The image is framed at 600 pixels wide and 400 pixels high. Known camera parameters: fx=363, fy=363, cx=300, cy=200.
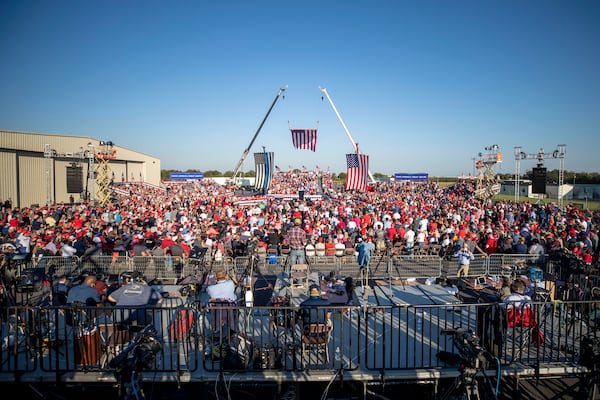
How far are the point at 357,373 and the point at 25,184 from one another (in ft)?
113

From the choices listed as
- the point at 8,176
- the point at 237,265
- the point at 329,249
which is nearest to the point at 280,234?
the point at 329,249

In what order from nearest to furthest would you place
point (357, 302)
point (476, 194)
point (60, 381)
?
point (60, 381) < point (357, 302) < point (476, 194)

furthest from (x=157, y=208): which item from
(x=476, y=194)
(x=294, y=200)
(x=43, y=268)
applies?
(x=476, y=194)

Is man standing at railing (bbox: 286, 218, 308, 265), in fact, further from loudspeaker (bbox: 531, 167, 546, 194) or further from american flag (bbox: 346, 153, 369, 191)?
loudspeaker (bbox: 531, 167, 546, 194)

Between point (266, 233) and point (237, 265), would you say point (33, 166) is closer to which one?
point (266, 233)

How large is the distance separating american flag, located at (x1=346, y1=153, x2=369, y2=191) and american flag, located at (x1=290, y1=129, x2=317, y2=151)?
11.7 feet

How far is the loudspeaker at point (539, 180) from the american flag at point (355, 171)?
1753 cm

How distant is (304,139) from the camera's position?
23953 mm

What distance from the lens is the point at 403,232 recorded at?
15977 mm

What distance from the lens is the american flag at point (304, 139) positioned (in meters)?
23.8

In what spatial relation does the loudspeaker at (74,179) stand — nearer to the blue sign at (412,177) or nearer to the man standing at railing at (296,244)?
the man standing at railing at (296,244)

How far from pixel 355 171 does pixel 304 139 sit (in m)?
4.75

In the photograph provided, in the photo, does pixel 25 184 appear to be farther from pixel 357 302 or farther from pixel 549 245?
pixel 549 245

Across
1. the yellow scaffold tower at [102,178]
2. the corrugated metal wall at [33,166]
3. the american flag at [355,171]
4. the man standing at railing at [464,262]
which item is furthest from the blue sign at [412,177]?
the man standing at railing at [464,262]
